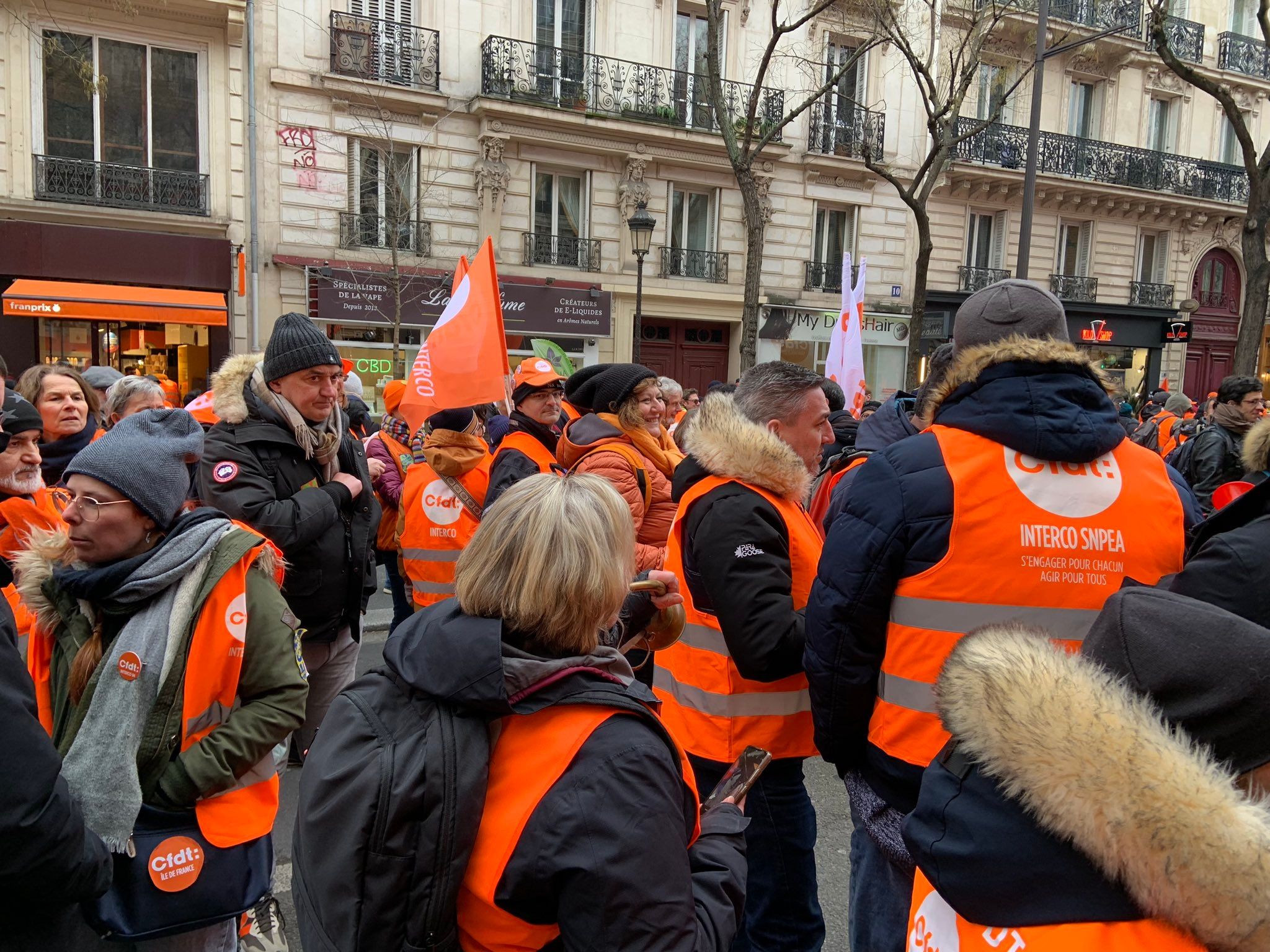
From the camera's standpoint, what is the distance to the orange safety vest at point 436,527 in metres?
4.44

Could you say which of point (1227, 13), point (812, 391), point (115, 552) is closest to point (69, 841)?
point (115, 552)

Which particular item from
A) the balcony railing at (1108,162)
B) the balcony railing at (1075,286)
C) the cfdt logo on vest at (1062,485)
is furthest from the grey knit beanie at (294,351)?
the balcony railing at (1075,286)

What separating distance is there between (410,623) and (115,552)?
3.51 ft

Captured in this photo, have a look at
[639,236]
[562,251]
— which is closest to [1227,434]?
[639,236]

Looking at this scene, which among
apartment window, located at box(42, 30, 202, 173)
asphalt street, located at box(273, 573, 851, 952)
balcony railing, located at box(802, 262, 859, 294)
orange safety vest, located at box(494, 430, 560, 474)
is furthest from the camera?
balcony railing, located at box(802, 262, 859, 294)

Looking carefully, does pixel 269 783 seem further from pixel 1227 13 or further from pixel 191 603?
pixel 1227 13

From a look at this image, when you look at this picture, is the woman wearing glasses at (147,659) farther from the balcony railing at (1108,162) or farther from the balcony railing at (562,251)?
the balcony railing at (1108,162)

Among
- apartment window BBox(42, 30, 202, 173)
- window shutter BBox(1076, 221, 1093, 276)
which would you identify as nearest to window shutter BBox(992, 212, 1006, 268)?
window shutter BBox(1076, 221, 1093, 276)

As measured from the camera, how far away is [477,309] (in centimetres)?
491

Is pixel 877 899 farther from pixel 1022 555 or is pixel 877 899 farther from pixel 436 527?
pixel 436 527

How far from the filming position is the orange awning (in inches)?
536

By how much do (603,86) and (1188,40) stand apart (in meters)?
17.0

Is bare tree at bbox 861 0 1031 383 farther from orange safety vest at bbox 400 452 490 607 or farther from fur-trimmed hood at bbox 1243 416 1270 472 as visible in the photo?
fur-trimmed hood at bbox 1243 416 1270 472

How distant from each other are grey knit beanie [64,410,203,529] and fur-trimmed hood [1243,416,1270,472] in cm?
328
